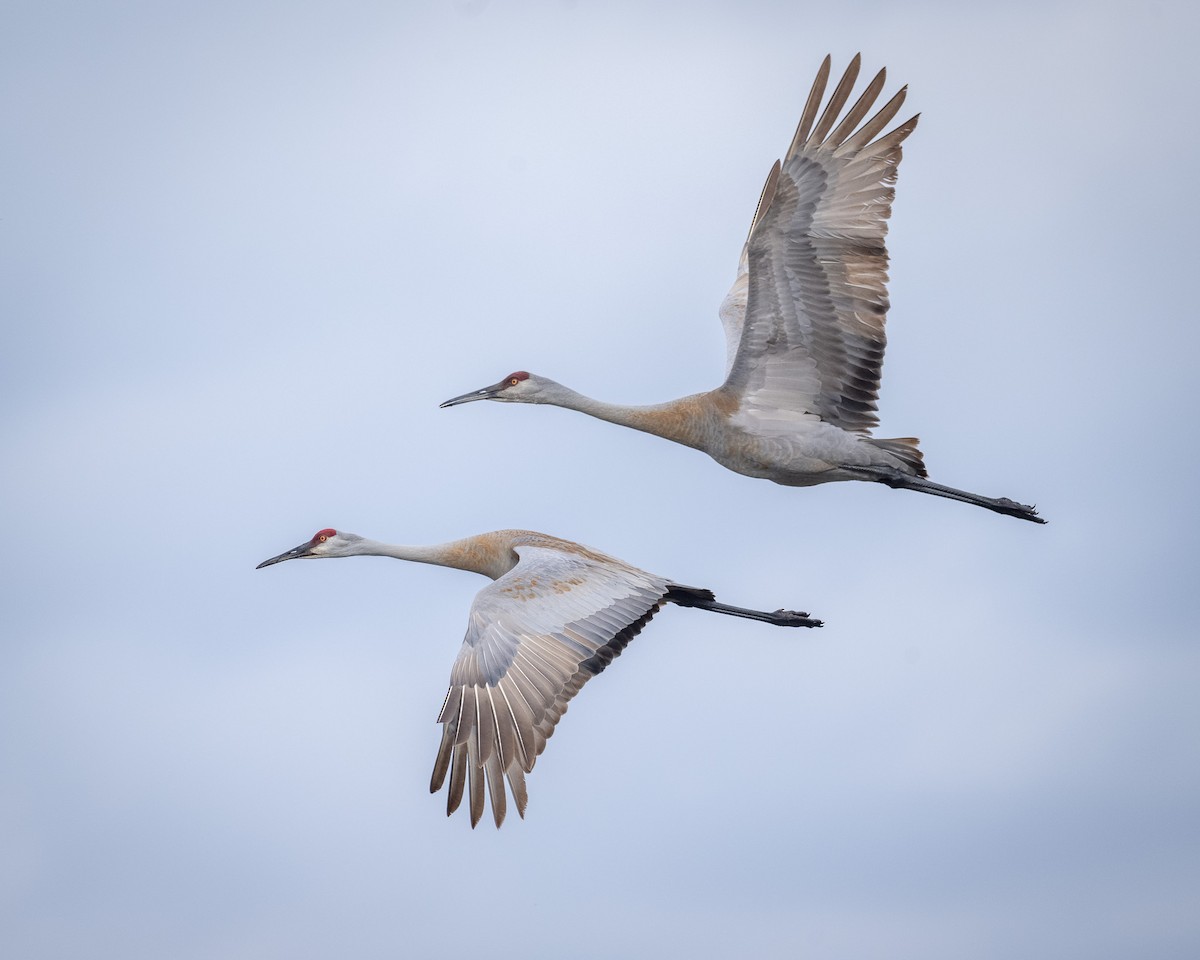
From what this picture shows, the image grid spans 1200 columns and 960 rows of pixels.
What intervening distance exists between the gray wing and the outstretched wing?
1.92m

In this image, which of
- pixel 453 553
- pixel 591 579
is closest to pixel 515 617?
pixel 591 579

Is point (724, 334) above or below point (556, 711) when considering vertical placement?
above

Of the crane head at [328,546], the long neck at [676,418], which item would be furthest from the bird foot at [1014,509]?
the crane head at [328,546]

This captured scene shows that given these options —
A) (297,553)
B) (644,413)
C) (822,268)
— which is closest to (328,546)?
(297,553)

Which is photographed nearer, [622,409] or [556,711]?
[556,711]

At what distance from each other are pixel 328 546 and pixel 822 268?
412 centimetres

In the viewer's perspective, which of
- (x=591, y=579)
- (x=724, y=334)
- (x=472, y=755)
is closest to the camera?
(x=472, y=755)

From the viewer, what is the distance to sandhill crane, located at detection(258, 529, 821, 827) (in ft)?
43.5

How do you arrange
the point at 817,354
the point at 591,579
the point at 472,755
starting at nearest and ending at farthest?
1. the point at 472,755
2. the point at 591,579
3. the point at 817,354

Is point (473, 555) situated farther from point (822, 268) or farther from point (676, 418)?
point (822, 268)

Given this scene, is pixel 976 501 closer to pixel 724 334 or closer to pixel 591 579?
pixel 724 334

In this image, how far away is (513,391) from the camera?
16.7 metres

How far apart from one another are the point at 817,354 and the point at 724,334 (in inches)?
47.5

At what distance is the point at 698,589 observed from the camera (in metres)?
14.9
